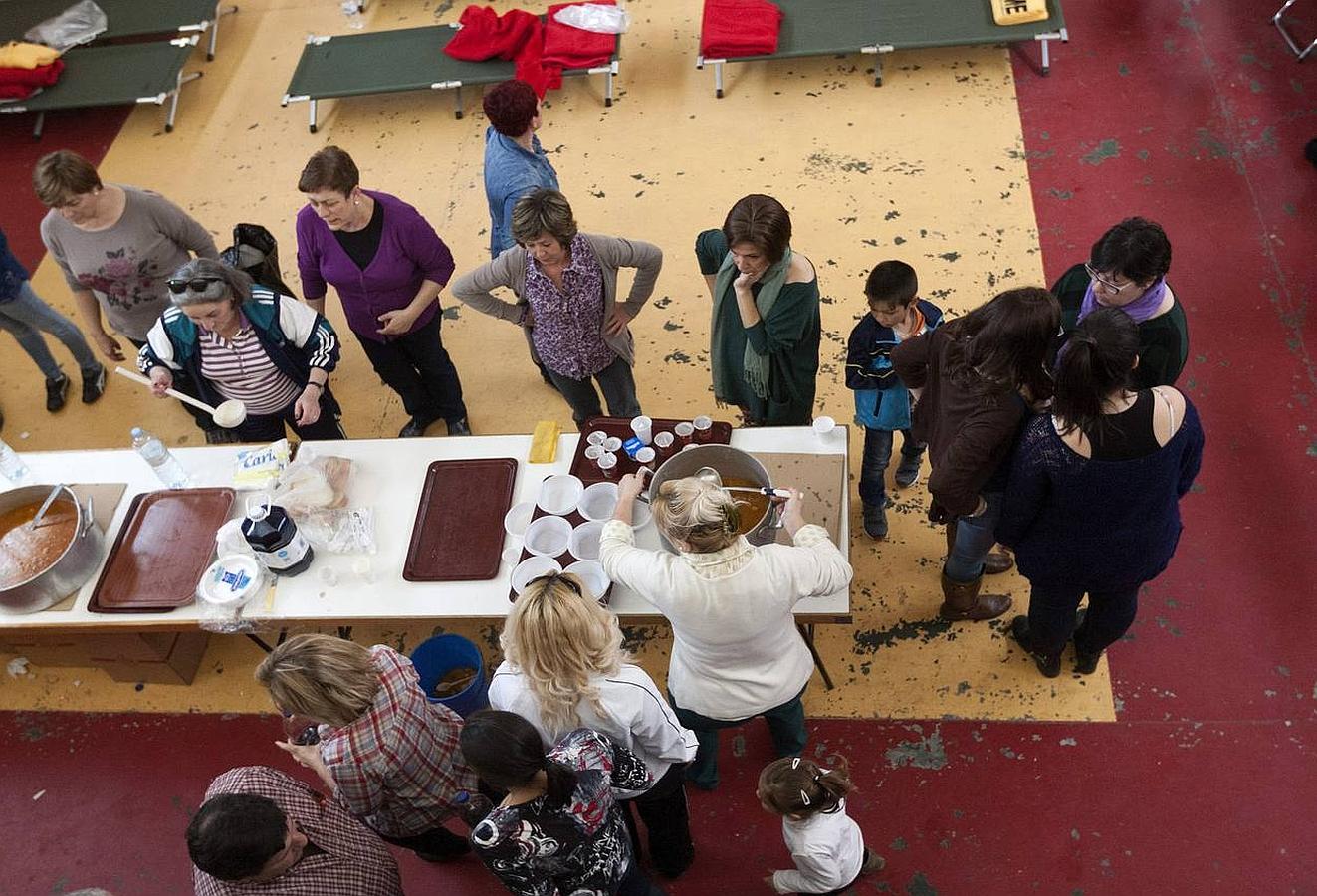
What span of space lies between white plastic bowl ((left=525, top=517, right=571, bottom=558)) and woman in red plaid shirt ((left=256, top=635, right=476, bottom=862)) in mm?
626

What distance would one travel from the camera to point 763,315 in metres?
3.05

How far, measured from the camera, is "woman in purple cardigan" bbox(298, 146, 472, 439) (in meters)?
3.21

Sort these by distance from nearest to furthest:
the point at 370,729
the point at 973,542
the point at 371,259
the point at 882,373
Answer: the point at 370,729 → the point at 973,542 → the point at 882,373 → the point at 371,259

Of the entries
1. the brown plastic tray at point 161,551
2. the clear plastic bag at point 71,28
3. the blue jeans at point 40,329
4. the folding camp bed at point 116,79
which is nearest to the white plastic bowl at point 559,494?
the brown plastic tray at point 161,551

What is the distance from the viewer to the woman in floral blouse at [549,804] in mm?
1890

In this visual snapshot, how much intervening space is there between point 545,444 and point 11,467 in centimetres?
198

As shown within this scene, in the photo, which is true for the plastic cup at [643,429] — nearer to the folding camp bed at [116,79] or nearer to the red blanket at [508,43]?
the red blanket at [508,43]

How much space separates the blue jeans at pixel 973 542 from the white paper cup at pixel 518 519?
145 cm

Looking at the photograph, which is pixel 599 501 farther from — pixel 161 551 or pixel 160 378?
pixel 160 378

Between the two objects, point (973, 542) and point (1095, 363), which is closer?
point (1095, 363)

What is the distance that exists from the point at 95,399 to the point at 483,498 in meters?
2.86

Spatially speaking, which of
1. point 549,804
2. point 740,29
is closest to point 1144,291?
point 549,804

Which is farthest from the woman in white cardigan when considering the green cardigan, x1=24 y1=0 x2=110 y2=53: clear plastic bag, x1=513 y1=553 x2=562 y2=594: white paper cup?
x1=24 y1=0 x2=110 y2=53: clear plastic bag

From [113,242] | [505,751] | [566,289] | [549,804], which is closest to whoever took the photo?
[505,751]
